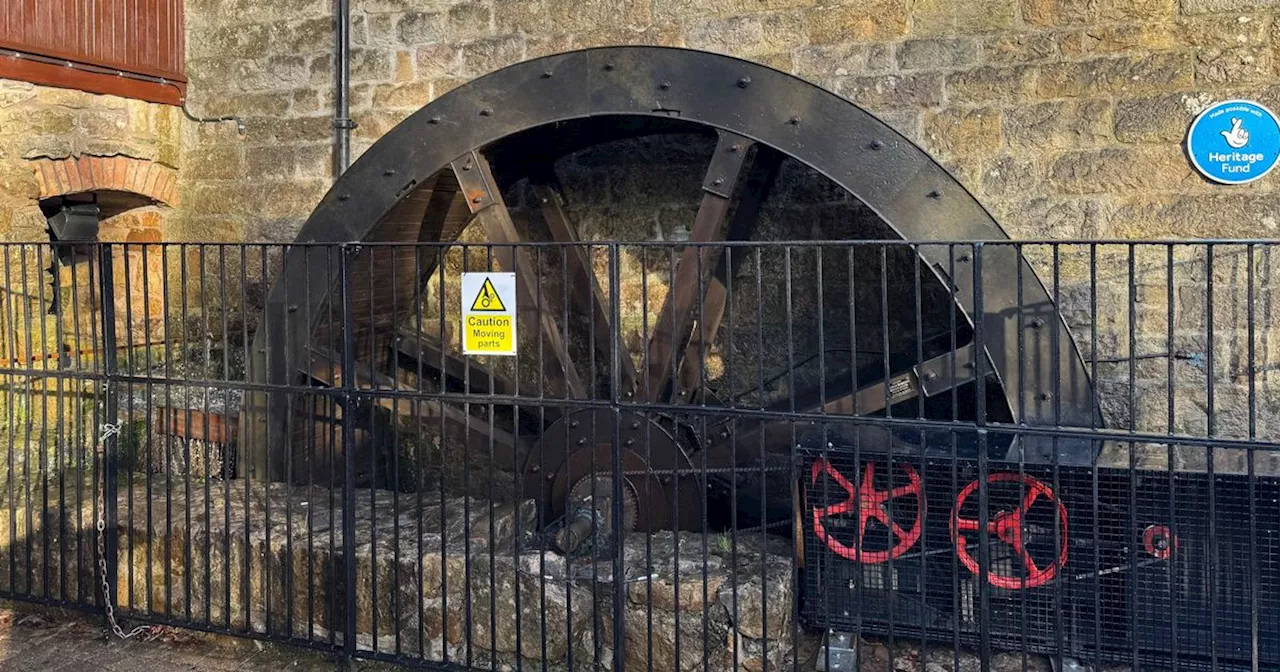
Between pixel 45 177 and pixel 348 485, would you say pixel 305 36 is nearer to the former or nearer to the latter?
pixel 45 177

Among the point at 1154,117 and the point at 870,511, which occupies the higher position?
the point at 1154,117

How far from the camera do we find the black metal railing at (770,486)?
373cm

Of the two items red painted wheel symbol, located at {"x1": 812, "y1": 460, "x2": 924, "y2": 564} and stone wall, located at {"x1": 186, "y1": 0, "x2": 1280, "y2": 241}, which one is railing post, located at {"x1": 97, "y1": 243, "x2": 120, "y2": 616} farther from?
red painted wheel symbol, located at {"x1": 812, "y1": 460, "x2": 924, "y2": 564}

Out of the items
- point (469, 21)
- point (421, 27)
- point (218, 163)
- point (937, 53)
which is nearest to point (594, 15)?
point (469, 21)

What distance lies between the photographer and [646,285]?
4.67m

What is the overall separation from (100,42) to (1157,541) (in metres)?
5.67

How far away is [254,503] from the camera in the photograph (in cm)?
503

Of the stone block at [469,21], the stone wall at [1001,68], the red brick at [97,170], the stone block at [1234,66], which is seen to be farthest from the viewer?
the red brick at [97,170]

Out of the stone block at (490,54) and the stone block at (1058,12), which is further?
the stone block at (490,54)

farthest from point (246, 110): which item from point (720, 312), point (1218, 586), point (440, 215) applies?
point (1218, 586)

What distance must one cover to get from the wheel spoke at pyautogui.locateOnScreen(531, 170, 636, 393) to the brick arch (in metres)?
2.23

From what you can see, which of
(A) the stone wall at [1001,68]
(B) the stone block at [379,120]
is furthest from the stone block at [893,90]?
(B) the stone block at [379,120]

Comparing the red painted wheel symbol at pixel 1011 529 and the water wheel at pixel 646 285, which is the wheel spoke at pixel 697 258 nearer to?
the water wheel at pixel 646 285

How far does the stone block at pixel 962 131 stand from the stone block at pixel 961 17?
1.14ft
